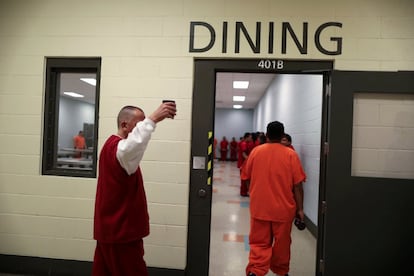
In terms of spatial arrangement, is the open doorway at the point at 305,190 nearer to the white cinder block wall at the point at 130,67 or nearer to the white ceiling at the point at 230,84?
the white ceiling at the point at 230,84

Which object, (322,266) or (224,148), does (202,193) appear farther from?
(224,148)

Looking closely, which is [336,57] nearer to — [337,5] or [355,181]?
[337,5]

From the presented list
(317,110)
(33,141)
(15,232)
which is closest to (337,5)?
(317,110)

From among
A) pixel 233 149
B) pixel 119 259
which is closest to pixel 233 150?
pixel 233 149

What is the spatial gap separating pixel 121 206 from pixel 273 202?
57.1 inches

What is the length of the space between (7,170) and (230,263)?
263 cm

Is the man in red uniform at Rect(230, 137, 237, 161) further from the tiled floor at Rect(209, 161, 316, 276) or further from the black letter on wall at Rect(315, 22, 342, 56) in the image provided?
the black letter on wall at Rect(315, 22, 342, 56)

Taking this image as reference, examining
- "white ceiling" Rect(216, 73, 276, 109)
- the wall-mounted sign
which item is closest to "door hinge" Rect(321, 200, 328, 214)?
the wall-mounted sign

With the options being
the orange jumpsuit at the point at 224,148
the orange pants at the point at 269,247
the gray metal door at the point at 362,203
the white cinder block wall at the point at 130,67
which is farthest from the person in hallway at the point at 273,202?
the orange jumpsuit at the point at 224,148

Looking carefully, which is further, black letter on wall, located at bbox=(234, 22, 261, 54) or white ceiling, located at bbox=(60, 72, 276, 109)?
white ceiling, located at bbox=(60, 72, 276, 109)

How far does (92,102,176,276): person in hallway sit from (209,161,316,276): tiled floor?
1.61 meters

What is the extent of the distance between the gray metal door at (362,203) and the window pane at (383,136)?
0.02 metres

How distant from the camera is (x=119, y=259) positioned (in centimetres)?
187

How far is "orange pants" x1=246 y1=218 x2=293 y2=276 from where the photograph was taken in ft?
8.95
